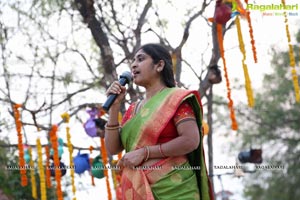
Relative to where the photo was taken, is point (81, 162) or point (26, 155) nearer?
point (81, 162)

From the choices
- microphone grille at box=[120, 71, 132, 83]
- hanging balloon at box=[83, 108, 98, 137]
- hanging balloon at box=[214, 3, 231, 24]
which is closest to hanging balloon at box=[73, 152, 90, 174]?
hanging balloon at box=[83, 108, 98, 137]

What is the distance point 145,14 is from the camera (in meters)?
6.42

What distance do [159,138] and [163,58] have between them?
295 mm

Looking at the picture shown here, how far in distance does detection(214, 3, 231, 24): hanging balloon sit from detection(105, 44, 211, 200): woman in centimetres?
299

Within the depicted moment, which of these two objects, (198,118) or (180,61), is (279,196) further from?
(198,118)

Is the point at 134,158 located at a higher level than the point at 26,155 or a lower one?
lower

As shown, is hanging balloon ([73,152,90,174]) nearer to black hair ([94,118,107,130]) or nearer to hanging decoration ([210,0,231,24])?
black hair ([94,118,107,130])

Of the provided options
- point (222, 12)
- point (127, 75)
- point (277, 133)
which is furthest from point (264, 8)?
point (277, 133)

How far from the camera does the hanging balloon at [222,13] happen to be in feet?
16.7

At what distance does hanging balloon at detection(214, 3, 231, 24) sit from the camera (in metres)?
5.08

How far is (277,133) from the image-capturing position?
1448cm

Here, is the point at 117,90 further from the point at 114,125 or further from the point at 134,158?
the point at 134,158

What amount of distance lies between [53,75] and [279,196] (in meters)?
9.90

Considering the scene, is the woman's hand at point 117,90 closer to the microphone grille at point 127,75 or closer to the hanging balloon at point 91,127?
the microphone grille at point 127,75
